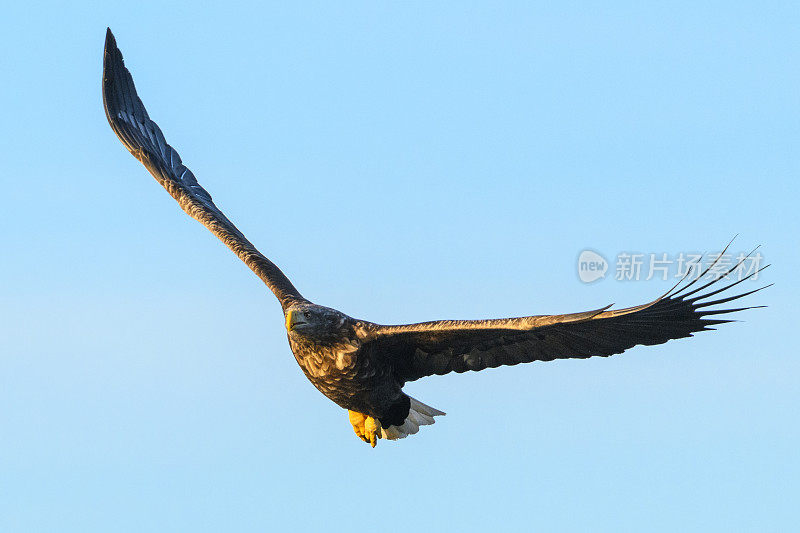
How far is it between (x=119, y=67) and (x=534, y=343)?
590cm

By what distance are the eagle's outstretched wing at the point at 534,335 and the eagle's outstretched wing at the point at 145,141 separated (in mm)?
2719

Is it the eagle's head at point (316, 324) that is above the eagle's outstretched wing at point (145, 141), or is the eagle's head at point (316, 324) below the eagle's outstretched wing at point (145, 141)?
below

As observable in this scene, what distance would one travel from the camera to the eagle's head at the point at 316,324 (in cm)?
953

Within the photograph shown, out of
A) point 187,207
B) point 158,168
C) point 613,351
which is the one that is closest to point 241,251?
point 187,207

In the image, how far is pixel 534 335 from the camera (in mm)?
9227

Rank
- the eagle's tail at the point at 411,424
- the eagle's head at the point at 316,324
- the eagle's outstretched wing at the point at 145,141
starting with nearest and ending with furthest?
the eagle's head at the point at 316,324 → the eagle's tail at the point at 411,424 → the eagle's outstretched wing at the point at 145,141

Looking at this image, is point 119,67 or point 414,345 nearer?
point 414,345

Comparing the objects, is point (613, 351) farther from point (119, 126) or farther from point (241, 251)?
point (119, 126)

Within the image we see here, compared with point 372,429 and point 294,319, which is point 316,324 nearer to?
point 294,319

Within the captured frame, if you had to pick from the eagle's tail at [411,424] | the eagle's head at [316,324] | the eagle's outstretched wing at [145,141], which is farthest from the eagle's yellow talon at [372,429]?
the eagle's outstretched wing at [145,141]

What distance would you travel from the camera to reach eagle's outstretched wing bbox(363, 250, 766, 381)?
28.1ft

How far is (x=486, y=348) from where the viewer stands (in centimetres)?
962

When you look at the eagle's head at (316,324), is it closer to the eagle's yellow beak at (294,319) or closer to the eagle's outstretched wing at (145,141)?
the eagle's yellow beak at (294,319)

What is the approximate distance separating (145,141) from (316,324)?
4.31 meters
